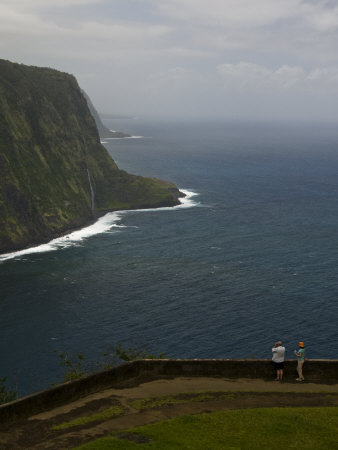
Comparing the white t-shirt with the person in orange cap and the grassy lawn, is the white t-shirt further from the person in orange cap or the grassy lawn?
the grassy lawn

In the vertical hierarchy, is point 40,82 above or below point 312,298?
above

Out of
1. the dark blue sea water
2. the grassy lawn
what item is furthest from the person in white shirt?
the dark blue sea water

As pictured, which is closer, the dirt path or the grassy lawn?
the grassy lawn

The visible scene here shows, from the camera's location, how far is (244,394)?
35.2 m

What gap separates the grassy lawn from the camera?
28344mm

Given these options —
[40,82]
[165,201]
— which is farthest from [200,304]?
[40,82]

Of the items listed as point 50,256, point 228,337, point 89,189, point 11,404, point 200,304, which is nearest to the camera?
point 11,404

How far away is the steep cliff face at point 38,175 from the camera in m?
155

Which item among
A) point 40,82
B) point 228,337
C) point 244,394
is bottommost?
point 228,337

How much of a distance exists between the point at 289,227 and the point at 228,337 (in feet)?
263

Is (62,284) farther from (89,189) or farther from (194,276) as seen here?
(89,189)

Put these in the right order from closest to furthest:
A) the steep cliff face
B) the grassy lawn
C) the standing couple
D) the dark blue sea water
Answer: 1. the grassy lawn
2. the standing couple
3. the dark blue sea water
4. the steep cliff face

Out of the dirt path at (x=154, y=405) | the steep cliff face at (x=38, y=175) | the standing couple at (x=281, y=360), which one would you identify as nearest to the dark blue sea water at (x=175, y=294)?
the steep cliff face at (x=38, y=175)

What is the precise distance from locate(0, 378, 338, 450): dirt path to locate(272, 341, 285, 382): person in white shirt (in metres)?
0.60
